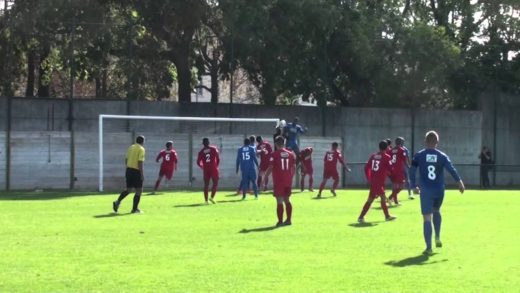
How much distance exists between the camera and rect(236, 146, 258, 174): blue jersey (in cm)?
2569

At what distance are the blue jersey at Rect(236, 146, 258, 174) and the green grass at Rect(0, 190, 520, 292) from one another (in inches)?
165

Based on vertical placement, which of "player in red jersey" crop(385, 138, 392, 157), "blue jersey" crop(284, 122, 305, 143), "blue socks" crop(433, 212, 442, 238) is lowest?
"blue socks" crop(433, 212, 442, 238)

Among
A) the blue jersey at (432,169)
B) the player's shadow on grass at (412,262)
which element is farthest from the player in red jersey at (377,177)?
the player's shadow on grass at (412,262)

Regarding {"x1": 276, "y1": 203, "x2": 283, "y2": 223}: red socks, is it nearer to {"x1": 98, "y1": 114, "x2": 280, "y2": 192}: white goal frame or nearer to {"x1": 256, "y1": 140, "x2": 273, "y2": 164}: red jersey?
{"x1": 256, "y1": 140, "x2": 273, "y2": 164}: red jersey

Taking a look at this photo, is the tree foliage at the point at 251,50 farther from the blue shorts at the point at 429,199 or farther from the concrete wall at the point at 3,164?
the blue shorts at the point at 429,199

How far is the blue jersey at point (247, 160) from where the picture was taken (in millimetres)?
25688

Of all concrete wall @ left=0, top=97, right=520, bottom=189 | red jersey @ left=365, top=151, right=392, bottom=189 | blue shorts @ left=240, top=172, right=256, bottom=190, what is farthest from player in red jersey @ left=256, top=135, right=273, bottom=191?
red jersey @ left=365, top=151, right=392, bottom=189

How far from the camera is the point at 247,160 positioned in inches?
1018

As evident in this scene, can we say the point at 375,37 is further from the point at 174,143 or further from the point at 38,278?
the point at 38,278

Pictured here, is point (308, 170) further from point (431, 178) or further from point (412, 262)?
point (412, 262)

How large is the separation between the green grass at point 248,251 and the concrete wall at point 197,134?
1013cm

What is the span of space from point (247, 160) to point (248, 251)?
43.3 ft

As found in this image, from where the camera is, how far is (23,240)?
14141mm

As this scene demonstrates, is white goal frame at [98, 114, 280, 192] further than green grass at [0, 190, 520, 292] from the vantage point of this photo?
Yes
